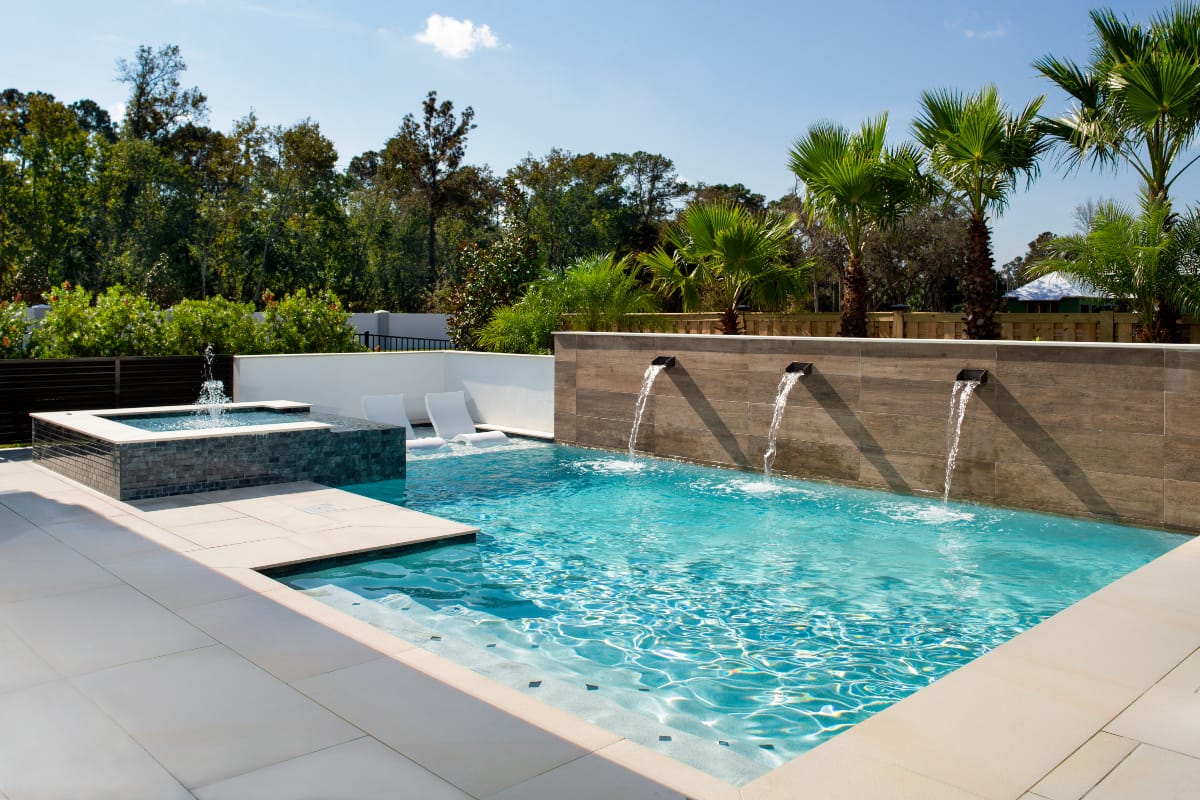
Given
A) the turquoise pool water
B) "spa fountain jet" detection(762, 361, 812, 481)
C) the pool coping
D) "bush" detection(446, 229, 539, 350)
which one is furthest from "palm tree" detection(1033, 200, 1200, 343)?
"bush" detection(446, 229, 539, 350)

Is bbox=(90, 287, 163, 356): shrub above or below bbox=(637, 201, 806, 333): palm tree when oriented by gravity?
below

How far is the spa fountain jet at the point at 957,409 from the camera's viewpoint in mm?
9680

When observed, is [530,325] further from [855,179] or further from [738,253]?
[855,179]

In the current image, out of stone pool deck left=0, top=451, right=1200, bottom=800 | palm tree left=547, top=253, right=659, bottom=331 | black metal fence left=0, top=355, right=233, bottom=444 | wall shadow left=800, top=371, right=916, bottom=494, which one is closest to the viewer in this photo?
stone pool deck left=0, top=451, right=1200, bottom=800

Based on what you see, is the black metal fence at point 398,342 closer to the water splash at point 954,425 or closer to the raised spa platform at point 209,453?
the raised spa platform at point 209,453

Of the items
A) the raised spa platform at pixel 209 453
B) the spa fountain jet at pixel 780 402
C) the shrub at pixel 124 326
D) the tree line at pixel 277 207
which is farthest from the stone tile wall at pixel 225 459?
the tree line at pixel 277 207

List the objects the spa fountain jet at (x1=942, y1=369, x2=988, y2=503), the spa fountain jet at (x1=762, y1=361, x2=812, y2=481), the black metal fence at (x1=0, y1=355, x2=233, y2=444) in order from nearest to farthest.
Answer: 1. the spa fountain jet at (x1=942, y1=369, x2=988, y2=503)
2. the spa fountain jet at (x1=762, y1=361, x2=812, y2=481)
3. the black metal fence at (x1=0, y1=355, x2=233, y2=444)

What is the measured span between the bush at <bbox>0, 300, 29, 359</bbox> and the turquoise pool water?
18.9 ft

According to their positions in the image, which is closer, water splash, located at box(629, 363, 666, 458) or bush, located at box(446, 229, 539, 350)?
water splash, located at box(629, 363, 666, 458)

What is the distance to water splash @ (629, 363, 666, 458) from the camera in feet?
42.2

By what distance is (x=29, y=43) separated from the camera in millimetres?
A: 30766

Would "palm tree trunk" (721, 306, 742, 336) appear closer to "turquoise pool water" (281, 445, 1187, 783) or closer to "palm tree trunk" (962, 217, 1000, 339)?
"palm tree trunk" (962, 217, 1000, 339)

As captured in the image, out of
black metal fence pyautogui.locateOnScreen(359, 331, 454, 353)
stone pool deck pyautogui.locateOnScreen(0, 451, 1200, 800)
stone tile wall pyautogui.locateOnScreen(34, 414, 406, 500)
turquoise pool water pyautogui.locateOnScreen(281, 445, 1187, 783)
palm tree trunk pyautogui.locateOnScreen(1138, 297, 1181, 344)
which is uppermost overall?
palm tree trunk pyautogui.locateOnScreen(1138, 297, 1181, 344)

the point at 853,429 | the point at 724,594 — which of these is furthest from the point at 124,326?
the point at 724,594
